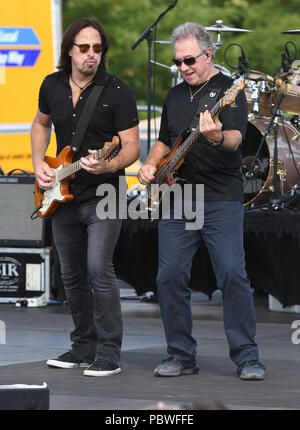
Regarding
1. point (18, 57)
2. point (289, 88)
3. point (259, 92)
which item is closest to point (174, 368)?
point (289, 88)

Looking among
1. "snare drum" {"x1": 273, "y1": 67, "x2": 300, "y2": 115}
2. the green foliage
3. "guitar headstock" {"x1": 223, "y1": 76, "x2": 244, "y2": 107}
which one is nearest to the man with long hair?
"guitar headstock" {"x1": 223, "y1": 76, "x2": 244, "y2": 107}

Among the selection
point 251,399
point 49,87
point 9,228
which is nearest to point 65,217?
point 49,87

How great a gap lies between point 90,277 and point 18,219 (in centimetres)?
419

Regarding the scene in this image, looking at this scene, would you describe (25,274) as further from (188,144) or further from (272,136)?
(188,144)

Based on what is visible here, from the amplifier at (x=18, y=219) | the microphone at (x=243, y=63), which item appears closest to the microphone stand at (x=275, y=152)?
the microphone at (x=243, y=63)

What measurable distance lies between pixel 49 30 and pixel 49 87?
7.43 metres

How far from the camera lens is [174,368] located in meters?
6.47

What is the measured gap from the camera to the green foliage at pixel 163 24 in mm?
28500

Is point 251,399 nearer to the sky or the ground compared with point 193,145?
nearer to the ground

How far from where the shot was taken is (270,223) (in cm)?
984

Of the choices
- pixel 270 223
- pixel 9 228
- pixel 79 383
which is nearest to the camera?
pixel 79 383
